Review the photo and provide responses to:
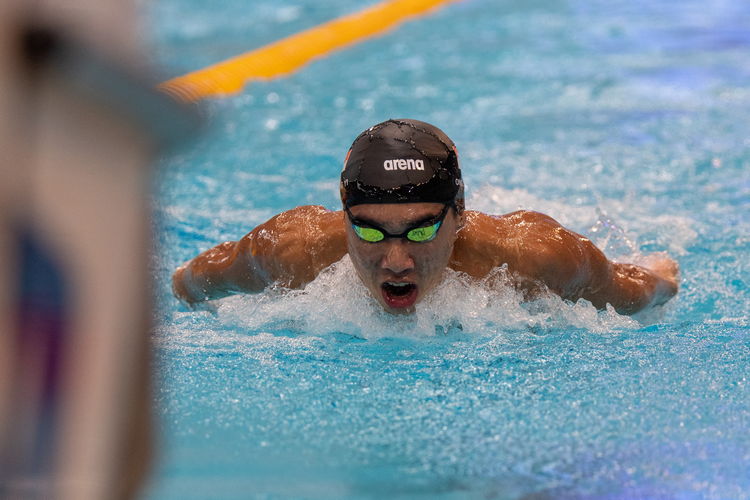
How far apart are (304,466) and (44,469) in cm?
148

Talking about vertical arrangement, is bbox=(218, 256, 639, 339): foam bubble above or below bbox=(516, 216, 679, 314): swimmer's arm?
below

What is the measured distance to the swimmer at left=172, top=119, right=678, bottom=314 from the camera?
279 cm

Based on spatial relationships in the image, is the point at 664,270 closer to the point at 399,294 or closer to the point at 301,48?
the point at 399,294

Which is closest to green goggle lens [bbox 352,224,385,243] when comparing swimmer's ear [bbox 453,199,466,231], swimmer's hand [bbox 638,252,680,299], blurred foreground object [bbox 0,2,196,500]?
swimmer's ear [bbox 453,199,466,231]

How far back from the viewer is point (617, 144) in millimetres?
5285

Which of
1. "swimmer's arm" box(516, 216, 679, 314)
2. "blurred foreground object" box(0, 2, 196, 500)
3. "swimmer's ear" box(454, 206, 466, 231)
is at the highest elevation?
"swimmer's ear" box(454, 206, 466, 231)

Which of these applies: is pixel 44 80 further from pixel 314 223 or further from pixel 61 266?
pixel 314 223

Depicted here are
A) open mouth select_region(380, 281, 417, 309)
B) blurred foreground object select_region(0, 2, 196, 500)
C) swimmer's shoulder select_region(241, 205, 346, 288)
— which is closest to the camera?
blurred foreground object select_region(0, 2, 196, 500)

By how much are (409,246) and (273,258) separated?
58 cm

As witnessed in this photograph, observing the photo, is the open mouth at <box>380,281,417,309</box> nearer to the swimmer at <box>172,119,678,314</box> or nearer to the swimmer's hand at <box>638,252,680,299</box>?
the swimmer at <box>172,119,678,314</box>

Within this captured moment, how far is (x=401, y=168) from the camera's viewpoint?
2.78m

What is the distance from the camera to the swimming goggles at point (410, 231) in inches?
109

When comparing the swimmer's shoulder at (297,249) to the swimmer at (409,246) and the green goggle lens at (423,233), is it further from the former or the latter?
the green goggle lens at (423,233)

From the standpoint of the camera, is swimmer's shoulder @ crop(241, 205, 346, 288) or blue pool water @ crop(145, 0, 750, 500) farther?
swimmer's shoulder @ crop(241, 205, 346, 288)
